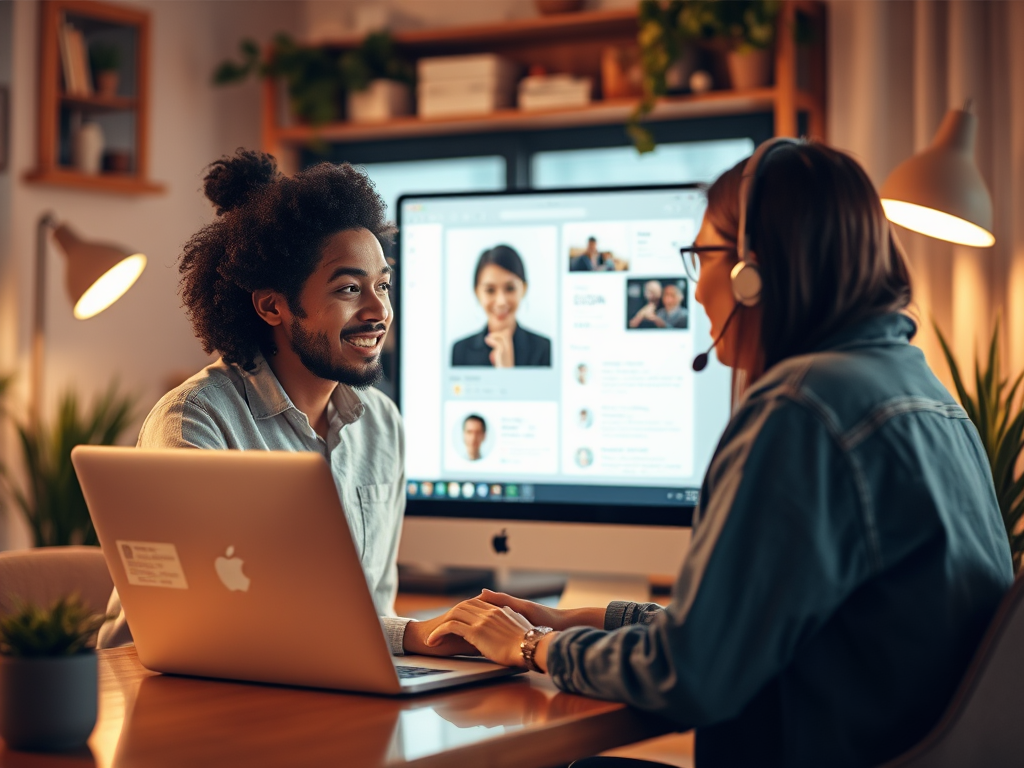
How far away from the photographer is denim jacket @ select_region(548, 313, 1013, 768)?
954 millimetres

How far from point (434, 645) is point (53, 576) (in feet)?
2.28

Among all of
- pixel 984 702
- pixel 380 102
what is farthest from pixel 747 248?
pixel 380 102

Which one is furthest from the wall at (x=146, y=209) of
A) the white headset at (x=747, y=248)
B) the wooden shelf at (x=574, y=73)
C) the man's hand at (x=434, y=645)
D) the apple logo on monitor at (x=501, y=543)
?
the white headset at (x=747, y=248)

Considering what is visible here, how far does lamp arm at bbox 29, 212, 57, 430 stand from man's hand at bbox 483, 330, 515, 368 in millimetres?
2075

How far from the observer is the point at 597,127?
3758 mm

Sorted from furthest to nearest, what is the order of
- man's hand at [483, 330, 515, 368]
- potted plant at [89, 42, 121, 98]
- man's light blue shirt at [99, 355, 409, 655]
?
potted plant at [89, 42, 121, 98] < man's hand at [483, 330, 515, 368] < man's light blue shirt at [99, 355, 409, 655]

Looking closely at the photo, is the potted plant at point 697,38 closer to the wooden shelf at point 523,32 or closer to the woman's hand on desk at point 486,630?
the wooden shelf at point 523,32

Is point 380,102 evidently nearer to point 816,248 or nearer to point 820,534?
point 816,248

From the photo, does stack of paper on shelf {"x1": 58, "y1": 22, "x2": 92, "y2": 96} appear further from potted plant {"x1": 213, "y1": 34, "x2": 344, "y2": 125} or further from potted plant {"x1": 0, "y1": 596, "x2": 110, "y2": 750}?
potted plant {"x1": 0, "y1": 596, "x2": 110, "y2": 750}

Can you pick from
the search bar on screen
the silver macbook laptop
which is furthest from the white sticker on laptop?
the search bar on screen

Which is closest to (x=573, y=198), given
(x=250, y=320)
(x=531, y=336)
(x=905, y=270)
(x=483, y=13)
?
(x=531, y=336)

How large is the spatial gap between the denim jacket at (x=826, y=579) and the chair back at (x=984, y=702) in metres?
0.04

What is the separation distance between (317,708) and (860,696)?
1.59 feet

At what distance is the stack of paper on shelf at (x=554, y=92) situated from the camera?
3504mm
